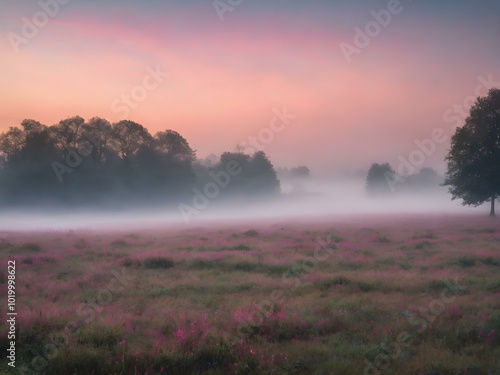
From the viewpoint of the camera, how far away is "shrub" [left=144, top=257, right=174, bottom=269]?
16.7 meters

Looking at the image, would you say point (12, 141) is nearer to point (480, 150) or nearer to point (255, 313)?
point (255, 313)

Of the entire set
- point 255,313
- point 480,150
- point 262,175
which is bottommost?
point 255,313

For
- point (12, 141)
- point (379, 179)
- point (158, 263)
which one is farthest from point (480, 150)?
point (379, 179)

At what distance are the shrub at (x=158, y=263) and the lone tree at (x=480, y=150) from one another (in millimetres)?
40031

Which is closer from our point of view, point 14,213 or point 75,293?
point 75,293

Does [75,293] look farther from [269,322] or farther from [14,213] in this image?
[14,213]

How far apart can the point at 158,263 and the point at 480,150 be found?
42643 mm

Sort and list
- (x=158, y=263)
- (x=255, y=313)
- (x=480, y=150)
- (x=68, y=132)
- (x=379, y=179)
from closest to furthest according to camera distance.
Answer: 1. (x=255, y=313)
2. (x=158, y=263)
3. (x=480, y=150)
4. (x=68, y=132)
5. (x=379, y=179)

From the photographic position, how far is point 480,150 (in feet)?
135

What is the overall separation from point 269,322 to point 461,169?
1693 inches

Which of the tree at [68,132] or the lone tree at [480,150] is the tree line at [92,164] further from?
the lone tree at [480,150]

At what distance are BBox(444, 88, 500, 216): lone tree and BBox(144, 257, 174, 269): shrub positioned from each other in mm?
40031

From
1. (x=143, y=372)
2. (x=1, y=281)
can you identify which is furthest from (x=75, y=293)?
(x=143, y=372)

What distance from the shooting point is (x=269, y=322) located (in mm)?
8578
